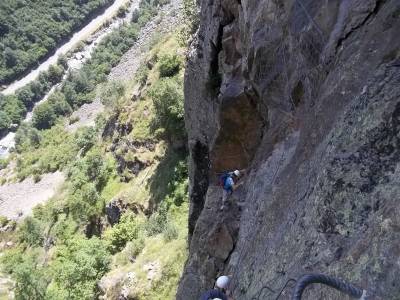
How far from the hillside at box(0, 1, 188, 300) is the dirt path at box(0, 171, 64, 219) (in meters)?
0.73

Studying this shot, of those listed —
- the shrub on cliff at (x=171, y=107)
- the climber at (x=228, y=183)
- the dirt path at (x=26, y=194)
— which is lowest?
the dirt path at (x=26, y=194)

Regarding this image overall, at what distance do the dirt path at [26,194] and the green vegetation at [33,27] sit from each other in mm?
54691

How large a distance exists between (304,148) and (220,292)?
3.82m

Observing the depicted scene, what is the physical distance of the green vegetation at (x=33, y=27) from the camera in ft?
409

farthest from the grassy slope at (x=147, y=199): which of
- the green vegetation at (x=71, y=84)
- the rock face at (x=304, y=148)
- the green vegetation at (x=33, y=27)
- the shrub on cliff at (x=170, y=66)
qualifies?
the green vegetation at (x=33, y=27)

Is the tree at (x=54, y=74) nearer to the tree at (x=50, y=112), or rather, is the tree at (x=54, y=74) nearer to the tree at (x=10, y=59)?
the tree at (x=10, y=59)

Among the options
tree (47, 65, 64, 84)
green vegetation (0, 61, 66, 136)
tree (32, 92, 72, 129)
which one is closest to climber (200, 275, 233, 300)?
tree (32, 92, 72, 129)

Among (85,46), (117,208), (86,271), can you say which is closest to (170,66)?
(117,208)

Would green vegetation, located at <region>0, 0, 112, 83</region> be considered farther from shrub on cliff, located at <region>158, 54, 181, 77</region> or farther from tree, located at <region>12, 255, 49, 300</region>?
tree, located at <region>12, 255, 49, 300</region>

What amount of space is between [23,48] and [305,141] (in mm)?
129191

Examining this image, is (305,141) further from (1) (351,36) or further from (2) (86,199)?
(2) (86,199)

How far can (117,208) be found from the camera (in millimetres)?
44406

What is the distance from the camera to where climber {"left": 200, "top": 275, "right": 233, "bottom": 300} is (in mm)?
11079

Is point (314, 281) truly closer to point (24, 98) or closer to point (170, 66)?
point (170, 66)
